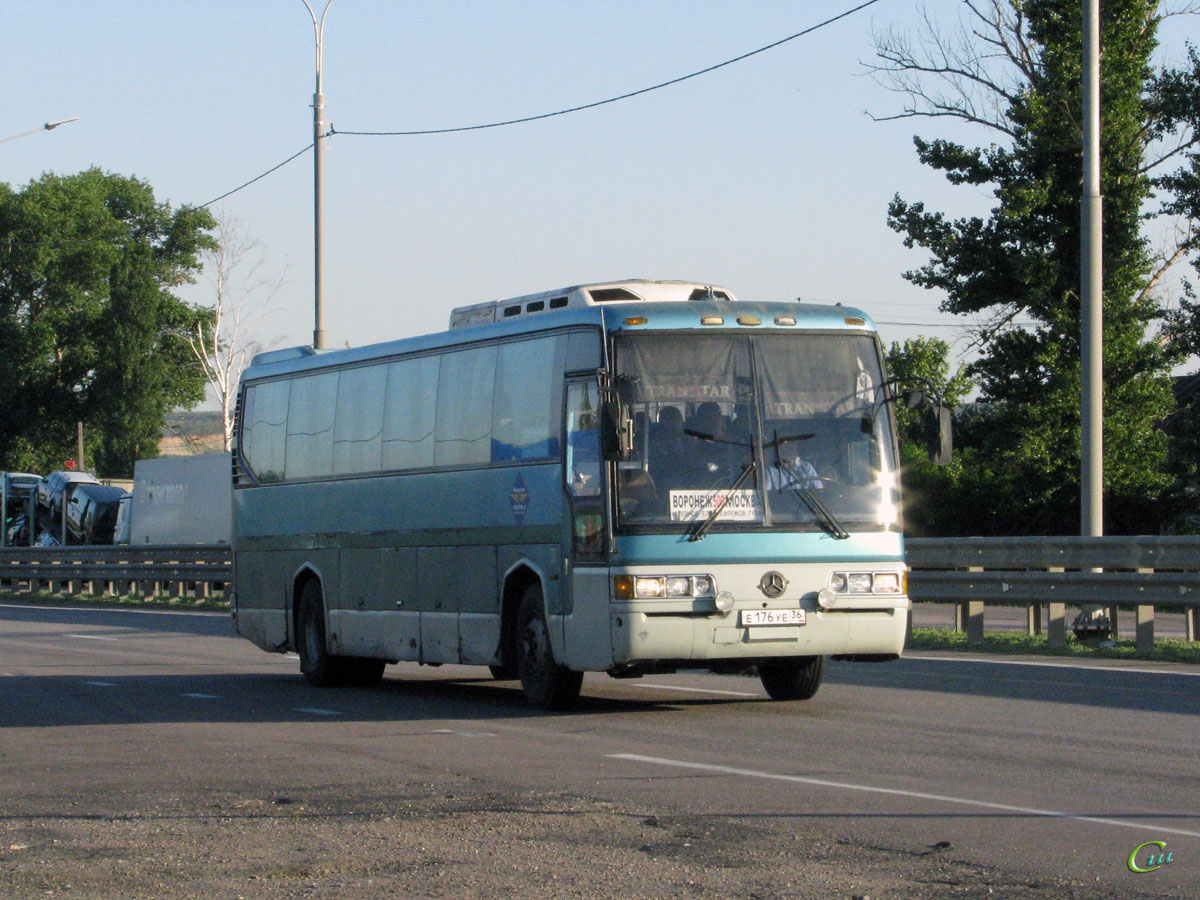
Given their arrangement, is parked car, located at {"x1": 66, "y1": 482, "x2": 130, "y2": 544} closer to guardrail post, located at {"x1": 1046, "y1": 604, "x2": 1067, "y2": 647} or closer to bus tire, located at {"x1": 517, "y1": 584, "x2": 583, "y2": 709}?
guardrail post, located at {"x1": 1046, "y1": 604, "x2": 1067, "y2": 647}

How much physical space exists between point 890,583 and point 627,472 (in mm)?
2069

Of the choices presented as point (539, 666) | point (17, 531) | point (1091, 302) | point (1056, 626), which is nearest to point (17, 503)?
point (17, 531)

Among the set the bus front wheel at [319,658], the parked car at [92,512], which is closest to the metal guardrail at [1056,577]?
the bus front wheel at [319,658]

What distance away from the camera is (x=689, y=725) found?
1262 cm

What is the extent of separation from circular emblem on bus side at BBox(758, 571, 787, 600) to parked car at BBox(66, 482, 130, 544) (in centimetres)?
4168

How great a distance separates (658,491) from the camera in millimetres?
12773

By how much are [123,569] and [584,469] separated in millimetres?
27610

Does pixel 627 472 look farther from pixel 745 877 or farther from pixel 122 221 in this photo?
pixel 122 221

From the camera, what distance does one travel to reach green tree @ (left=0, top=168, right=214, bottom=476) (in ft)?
286

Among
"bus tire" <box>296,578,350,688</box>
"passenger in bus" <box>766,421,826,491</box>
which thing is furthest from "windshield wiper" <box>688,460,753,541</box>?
"bus tire" <box>296,578,350,688</box>

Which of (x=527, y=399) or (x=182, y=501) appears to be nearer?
(x=527, y=399)

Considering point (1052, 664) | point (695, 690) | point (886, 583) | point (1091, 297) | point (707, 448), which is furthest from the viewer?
point (1091, 297)

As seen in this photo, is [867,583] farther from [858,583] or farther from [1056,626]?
[1056,626]

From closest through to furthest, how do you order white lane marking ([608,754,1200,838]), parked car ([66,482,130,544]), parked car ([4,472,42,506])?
white lane marking ([608,754,1200,838]) → parked car ([66,482,130,544]) → parked car ([4,472,42,506])
